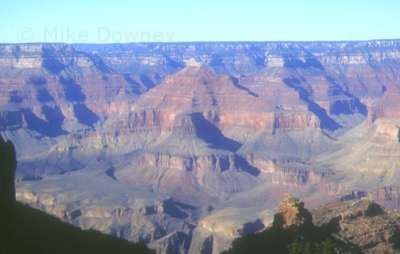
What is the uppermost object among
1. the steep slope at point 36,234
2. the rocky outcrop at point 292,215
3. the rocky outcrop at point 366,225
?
the steep slope at point 36,234

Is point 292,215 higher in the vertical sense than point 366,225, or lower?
higher

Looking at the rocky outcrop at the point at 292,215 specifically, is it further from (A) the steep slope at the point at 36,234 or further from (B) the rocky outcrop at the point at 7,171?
(B) the rocky outcrop at the point at 7,171

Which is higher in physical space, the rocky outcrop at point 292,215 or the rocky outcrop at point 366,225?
the rocky outcrop at point 292,215

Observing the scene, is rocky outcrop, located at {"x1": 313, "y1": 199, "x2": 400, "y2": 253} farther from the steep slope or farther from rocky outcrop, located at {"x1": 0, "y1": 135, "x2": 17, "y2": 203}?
rocky outcrop, located at {"x1": 0, "y1": 135, "x2": 17, "y2": 203}

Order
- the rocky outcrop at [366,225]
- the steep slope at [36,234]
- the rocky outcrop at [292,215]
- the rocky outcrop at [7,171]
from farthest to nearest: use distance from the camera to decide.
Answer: the rocky outcrop at [366,225], the rocky outcrop at [292,215], the rocky outcrop at [7,171], the steep slope at [36,234]

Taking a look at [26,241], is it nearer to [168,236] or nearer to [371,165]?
[168,236]

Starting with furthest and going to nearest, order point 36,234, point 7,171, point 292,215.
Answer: point 292,215, point 7,171, point 36,234

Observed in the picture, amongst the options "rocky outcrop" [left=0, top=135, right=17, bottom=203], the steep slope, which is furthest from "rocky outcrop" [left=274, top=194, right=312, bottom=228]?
"rocky outcrop" [left=0, top=135, right=17, bottom=203]

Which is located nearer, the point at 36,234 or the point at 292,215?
the point at 36,234

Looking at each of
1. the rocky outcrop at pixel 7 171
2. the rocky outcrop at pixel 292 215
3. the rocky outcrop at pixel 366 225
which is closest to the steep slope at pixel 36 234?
the rocky outcrop at pixel 7 171

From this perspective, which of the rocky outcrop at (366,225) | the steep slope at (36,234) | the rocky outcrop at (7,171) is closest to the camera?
the steep slope at (36,234)

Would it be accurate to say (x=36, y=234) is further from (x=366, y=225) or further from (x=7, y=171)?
(x=366, y=225)

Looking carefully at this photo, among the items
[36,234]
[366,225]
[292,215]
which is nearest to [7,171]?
[36,234]

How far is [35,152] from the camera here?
19862 centimetres
